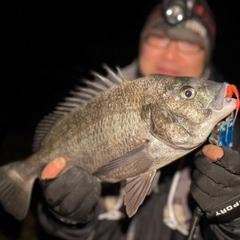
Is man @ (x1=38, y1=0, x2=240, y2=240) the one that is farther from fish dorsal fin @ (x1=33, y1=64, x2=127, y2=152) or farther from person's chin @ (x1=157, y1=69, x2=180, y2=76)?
fish dorsal fin @ (x1=33, y1=64, x2=127, y2=152)

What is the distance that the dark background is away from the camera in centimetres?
839

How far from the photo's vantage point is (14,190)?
2.37m

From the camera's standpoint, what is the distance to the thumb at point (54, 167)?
2156mm

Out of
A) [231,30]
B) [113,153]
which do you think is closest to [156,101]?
[113,153]

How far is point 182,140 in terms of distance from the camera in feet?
5.98

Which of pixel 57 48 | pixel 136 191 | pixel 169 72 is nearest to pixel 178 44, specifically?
pixel 169 72

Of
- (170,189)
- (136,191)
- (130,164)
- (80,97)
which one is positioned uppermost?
(80,97)

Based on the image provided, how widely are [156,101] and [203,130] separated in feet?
0.95

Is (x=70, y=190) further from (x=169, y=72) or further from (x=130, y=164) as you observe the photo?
(x=169, y=72)

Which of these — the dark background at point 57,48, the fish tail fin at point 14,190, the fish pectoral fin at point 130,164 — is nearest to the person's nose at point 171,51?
the fish pectoral fin at point 130,164

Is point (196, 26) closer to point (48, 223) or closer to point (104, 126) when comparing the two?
point (104, 126)

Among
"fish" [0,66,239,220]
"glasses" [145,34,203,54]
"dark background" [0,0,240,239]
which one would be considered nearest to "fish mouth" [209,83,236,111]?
"fish" [0,66,239,220]

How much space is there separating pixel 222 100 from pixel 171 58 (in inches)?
52.6

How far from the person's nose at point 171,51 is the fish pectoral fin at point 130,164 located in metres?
1.26
